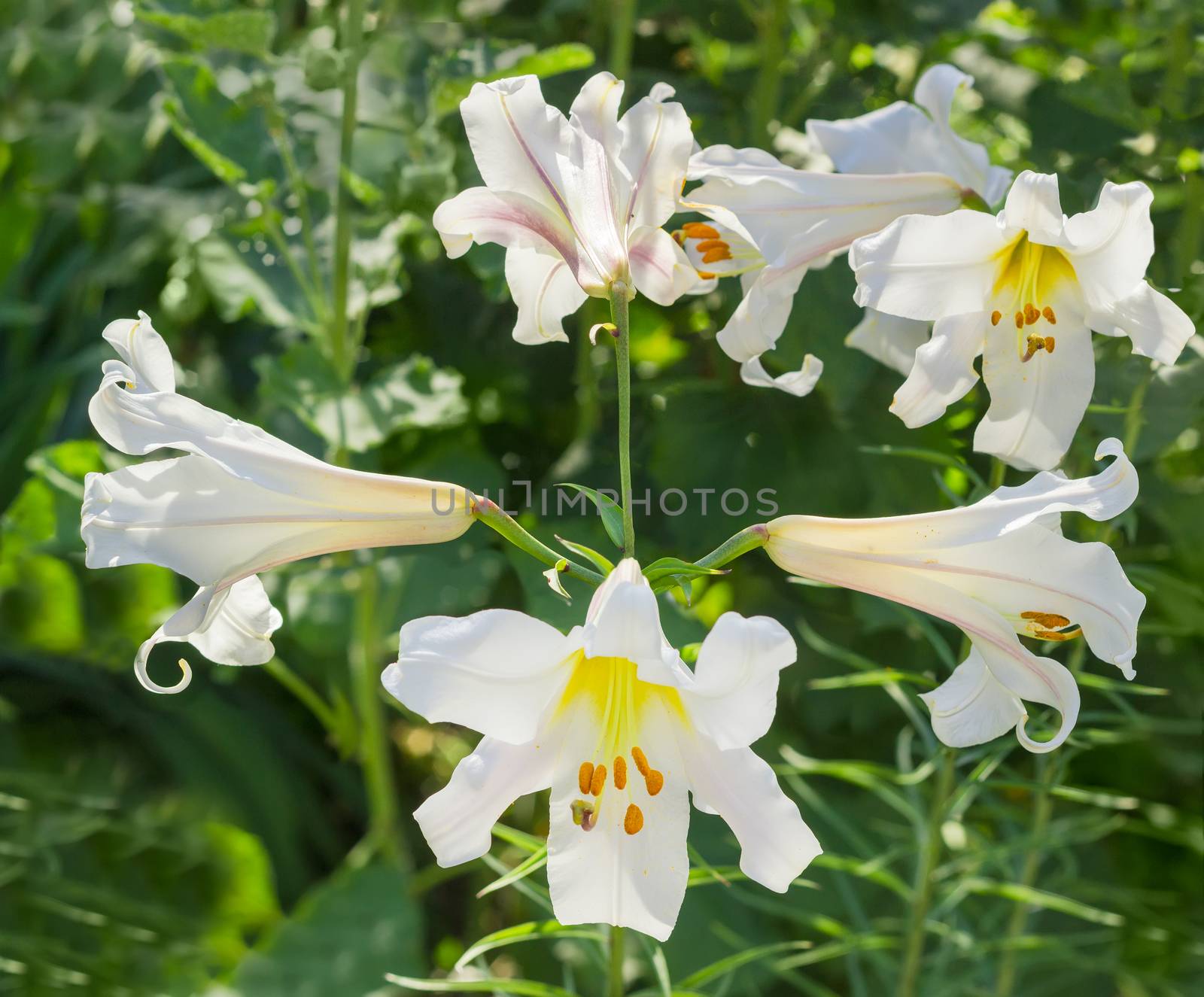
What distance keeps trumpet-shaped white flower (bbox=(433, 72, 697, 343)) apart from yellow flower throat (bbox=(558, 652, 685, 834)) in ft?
0.68

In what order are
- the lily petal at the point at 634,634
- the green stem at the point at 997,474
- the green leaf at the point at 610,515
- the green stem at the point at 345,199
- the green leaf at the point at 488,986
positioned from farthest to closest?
the green stem at the point at 345,199
the green stem at the point at 997,474
the green leaf at the point at 488,986
the green leaf at the point at 610,515
the lily petal at the point at 634,634

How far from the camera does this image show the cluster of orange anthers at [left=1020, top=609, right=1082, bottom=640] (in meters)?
A: 0.62

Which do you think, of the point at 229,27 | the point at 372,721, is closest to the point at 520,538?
the point at 229,27

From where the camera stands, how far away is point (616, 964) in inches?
28.0

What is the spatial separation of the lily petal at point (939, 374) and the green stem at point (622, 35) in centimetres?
64

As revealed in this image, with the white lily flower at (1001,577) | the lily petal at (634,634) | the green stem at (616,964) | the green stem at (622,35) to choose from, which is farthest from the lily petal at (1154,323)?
the green stem at (622,35)

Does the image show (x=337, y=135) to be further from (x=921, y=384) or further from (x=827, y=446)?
(x=921, y=384)

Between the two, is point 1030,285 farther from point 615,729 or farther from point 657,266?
point 615,729

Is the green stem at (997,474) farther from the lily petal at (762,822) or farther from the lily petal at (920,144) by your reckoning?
the lily petal at (762,822)

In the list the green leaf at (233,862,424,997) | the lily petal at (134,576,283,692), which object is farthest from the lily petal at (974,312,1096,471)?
the green leaf at (233,862,424,997)

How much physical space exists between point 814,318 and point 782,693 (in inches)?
19.6

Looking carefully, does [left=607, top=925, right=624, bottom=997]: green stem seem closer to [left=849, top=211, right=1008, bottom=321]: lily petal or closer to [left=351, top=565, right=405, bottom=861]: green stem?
[left=849, top=211, right=1008, bottom=321]: lily petal

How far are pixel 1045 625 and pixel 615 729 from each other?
0.78 ft

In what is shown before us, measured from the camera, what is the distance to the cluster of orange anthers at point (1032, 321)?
0.73 meters
